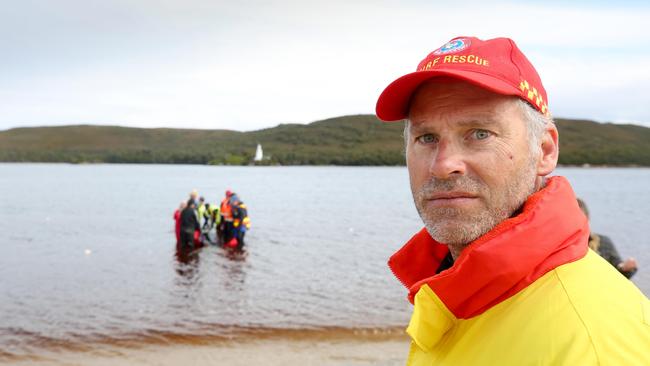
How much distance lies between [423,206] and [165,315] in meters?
12.6

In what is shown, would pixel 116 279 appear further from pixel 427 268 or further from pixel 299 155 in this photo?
pixel 299 155

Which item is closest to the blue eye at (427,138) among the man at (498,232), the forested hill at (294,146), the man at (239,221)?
the man at (498,232)

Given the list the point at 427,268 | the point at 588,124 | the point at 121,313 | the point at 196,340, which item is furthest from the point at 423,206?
the point at 588,124

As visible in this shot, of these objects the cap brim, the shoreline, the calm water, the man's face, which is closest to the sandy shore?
the shoreline

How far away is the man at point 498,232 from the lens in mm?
1317

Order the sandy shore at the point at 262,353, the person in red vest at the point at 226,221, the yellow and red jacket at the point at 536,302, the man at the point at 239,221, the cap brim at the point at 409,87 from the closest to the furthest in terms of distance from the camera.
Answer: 1. the yellow and red jacket at the point at 536,302
2. the cap brim at the point at 409,87
3. the sandy shore at the point at 262,353
4. the man at the point at 239,221
5. the person in red vest at the point at 226,221

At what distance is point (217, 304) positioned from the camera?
14430 millimetres

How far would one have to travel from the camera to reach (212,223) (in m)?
23.4

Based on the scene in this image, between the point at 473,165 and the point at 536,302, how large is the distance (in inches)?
21.2

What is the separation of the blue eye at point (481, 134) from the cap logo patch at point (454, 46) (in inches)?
10.9

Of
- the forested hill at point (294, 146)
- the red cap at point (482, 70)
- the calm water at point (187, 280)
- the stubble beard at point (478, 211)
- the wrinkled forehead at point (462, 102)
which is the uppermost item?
the forested hill at point (294, 146)

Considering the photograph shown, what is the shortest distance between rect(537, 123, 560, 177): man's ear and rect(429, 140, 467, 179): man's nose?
31 centimetres

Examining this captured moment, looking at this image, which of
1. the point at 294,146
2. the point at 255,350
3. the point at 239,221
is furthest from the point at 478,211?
Answer: the point at 294,146

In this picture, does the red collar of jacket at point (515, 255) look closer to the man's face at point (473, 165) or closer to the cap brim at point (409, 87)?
the man's face at point (473, 165)
